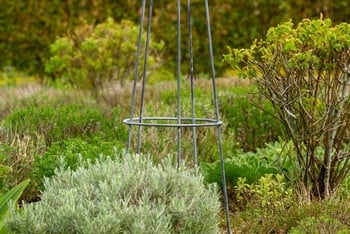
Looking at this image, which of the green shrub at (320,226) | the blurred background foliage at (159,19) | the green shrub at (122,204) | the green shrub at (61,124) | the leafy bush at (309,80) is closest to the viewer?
the green shrub at (122,204)

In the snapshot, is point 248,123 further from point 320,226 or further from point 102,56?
point 320,226

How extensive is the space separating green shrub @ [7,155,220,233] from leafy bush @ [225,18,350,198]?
1391mm

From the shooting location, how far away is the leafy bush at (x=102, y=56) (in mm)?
10977

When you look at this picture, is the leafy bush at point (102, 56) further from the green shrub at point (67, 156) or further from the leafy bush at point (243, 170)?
the green shrub at point (67, 156)

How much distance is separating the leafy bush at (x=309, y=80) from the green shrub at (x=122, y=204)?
139 cm

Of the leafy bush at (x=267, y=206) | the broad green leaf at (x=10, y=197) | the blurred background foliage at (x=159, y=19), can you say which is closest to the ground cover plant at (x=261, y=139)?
the leafy bush at (x=267, y=206)

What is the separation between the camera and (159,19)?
550 inches

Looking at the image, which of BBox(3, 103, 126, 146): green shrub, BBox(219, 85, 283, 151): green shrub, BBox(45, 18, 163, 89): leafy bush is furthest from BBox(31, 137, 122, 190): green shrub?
BBox(45, 18, 163, 89): leafy bush

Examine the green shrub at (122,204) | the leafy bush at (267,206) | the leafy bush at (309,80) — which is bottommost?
the leafy bush at (267,206)

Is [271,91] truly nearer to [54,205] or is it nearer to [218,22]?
[54,205]

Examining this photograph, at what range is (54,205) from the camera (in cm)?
439

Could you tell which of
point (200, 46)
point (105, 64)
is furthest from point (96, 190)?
point (200, 46)

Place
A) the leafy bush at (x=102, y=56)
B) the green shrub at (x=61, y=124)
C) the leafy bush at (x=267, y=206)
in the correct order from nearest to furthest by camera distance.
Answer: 1. the leafy bush at (x=267, y=206)
2. the green shrub at (x=61, y=124)
3. the leafy bush at (x=102, y=56)

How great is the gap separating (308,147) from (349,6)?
8.59m
